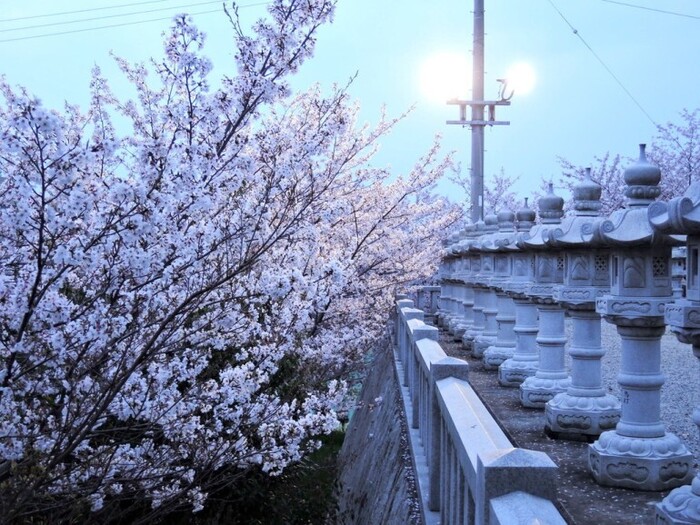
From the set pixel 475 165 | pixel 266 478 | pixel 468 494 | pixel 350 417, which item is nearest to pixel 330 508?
pixel 266 478

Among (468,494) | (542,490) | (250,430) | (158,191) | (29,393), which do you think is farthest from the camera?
(250,430)

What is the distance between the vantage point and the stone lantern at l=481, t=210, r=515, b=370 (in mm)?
10875

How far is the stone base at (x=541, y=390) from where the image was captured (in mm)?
8070

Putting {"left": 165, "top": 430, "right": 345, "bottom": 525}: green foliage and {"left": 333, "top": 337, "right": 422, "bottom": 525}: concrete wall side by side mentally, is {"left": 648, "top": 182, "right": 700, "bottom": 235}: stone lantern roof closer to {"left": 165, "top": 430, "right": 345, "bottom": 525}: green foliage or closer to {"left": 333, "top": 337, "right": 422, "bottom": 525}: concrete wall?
{"left": 333, "top": 337, "right": 422, "bottom": 525}: concrete wall

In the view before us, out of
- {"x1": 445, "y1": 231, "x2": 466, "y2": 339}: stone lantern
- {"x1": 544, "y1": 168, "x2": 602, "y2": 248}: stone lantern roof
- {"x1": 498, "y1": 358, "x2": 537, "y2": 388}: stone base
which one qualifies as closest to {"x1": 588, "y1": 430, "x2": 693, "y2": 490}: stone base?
{"x1": 544, "y1": 168, "x2": 602, "y2": 248}: stone lantern roof

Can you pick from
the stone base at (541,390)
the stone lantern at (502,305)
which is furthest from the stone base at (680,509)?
the stone lantern at (502,305)

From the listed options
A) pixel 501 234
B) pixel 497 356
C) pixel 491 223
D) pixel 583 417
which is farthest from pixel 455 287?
pixel 583 417

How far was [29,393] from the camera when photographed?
394 centimetres

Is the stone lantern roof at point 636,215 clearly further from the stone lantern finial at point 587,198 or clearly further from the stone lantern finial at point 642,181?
the stone lantern finial at point 587,198

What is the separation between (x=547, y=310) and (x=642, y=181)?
249 cm

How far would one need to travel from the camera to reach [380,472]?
857 cm

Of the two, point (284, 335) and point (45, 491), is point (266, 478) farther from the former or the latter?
point (45, 491)

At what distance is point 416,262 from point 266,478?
8973 millimetres

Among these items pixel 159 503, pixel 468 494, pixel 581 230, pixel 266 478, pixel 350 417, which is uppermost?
pixel 581 230
